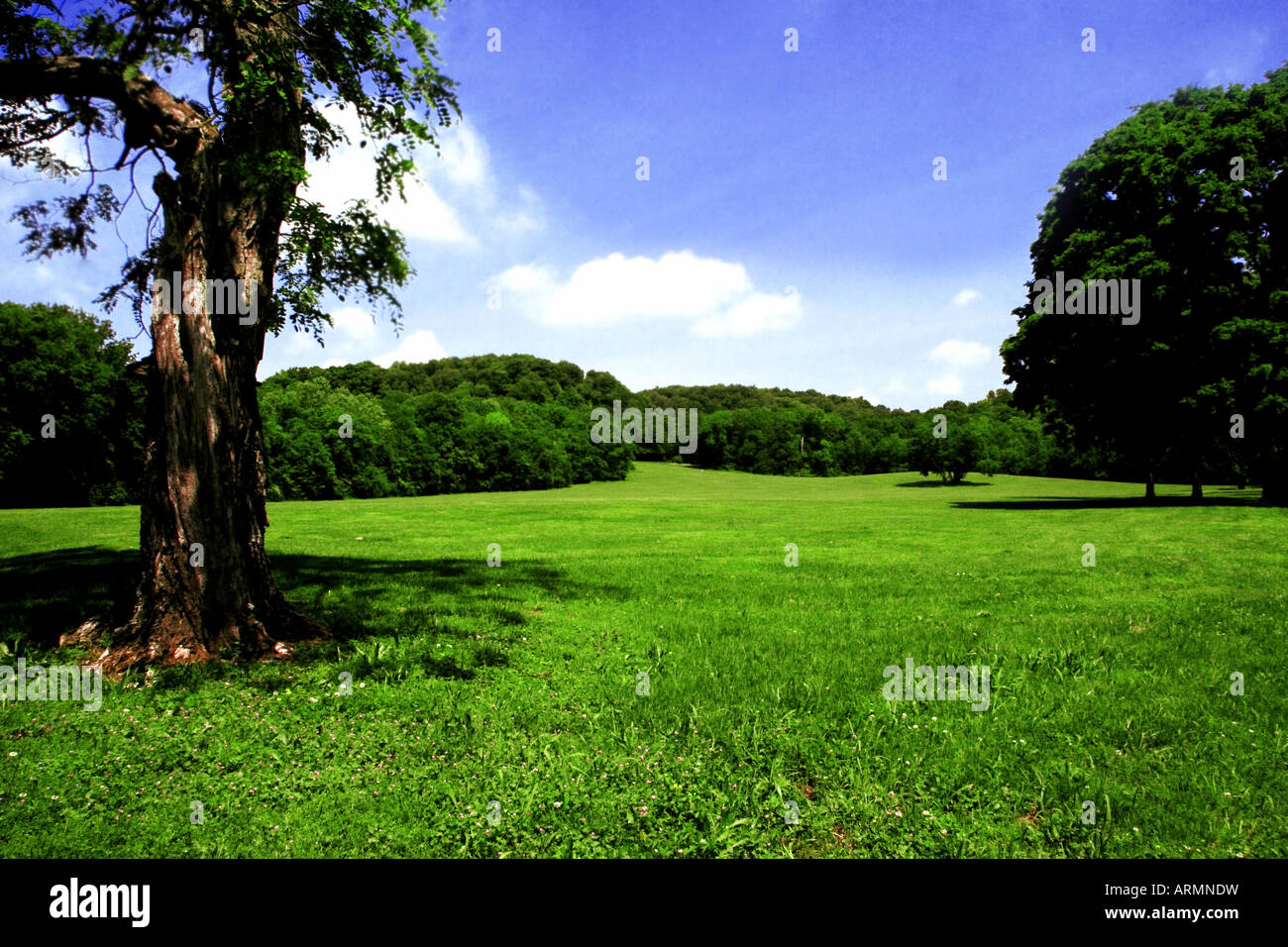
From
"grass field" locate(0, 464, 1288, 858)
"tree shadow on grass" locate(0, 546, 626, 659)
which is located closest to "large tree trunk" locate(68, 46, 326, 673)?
"grass field" locate(0, 464, 1288, 858)

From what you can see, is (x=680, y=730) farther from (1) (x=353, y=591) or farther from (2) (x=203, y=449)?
(1) (x=353, y=591)

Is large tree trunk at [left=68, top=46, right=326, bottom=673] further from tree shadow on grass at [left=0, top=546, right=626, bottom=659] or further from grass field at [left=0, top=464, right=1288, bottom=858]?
tree shadow on grass at [left=0, top=546, right=626, bottom=659]

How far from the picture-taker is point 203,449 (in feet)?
24.1

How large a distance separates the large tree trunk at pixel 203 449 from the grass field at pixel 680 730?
2.39 ft

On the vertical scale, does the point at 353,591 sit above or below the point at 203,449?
below

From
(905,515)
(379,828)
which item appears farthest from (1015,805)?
(905,515)

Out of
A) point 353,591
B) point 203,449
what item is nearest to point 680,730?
point 203,449

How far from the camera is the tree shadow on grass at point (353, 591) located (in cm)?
A: 901

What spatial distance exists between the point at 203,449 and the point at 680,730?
6.32 meters

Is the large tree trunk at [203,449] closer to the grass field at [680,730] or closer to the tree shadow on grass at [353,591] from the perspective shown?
the grass field at [680,730]

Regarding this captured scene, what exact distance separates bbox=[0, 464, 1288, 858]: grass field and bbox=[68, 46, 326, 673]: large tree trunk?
73cm

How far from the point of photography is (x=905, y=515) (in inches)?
1283
